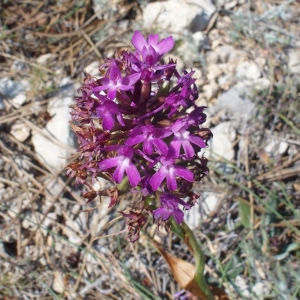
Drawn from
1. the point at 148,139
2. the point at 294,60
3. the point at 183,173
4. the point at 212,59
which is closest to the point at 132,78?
the point at 148,139

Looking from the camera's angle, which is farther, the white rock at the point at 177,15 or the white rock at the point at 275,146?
the white rock at the point at 177,15

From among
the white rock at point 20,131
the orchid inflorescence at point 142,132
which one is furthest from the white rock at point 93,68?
the orchid inflorescence at point 142,132

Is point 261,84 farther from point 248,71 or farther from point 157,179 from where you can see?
point 157,179

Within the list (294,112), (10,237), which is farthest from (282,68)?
(10,237)

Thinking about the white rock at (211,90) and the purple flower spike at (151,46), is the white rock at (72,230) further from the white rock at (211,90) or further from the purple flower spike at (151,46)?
the purple flower spike at (151,46)

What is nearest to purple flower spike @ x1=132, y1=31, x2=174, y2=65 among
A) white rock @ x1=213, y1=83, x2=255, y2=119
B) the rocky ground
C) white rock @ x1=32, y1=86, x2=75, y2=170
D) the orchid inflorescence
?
the orchid inflorescence

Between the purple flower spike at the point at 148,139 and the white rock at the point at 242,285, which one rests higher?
the purple flower spike at the point at 148,139

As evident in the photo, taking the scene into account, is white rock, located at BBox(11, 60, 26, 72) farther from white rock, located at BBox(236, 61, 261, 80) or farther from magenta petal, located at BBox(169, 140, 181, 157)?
magenta petal, located at BBox(169, 140, 181, 157)
